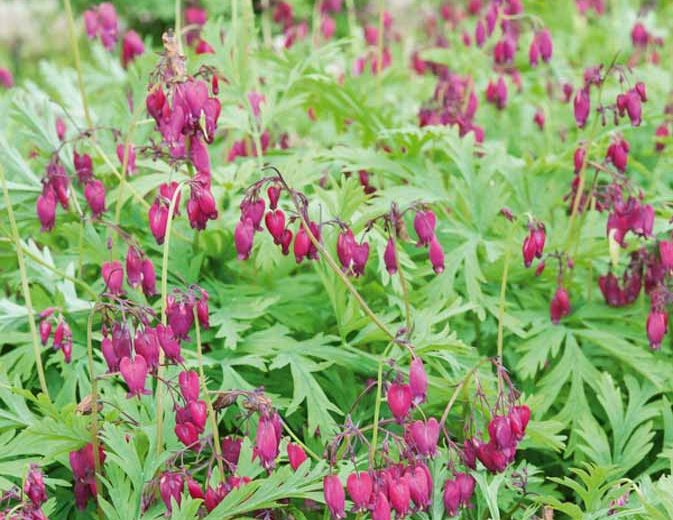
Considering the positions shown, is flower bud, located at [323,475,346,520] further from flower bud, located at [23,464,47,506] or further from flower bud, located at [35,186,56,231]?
flower bud, located at [35,186,56,231]

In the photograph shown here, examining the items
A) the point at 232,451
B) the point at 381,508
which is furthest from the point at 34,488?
the point at 381,508

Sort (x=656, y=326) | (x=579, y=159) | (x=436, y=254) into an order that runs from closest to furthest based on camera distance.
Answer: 1. (x=436, y=254)
2. (x=656, y=326)
3. (x=579, y=159)

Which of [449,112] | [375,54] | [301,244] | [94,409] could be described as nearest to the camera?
[94,409]

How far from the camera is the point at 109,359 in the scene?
2205 millimetres

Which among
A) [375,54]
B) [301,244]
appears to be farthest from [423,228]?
[375,54]

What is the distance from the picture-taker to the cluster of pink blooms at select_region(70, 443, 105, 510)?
2395 mm

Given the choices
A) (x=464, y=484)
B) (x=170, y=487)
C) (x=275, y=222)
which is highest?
(x=275, y=222)

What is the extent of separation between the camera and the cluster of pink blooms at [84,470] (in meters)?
2.39

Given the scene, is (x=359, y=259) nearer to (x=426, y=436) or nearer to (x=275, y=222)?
(x=275, y=222)

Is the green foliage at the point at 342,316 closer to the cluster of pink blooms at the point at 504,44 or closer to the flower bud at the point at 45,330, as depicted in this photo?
the flower bud at the point at 45,330

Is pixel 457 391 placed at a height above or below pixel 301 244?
below

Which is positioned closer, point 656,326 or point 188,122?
point 188,122

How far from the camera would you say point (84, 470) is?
241cm

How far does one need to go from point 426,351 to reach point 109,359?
2.69 feet
